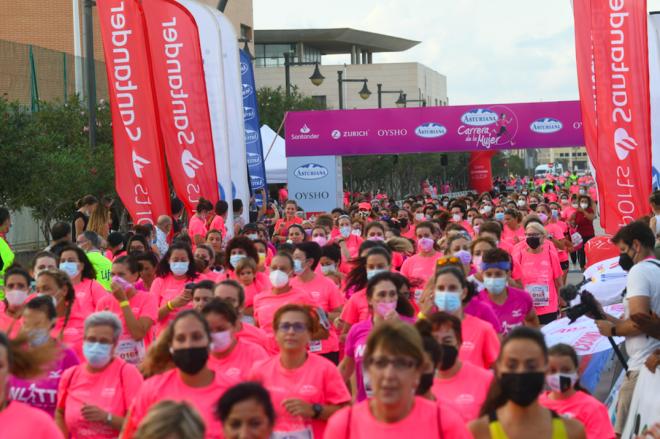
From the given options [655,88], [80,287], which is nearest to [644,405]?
[80,287]

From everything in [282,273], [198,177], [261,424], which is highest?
[198,177]

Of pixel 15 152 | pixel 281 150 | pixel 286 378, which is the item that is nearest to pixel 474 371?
pixel 286 378

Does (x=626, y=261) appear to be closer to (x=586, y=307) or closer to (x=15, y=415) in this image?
(x=586, y=307)

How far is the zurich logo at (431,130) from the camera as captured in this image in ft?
107

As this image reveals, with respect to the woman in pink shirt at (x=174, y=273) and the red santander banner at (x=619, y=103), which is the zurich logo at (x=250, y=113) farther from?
the woman in pink shirt at (x=174, y=273)

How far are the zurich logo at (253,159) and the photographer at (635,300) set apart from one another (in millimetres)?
17110

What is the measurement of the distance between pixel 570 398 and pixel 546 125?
26952 mm

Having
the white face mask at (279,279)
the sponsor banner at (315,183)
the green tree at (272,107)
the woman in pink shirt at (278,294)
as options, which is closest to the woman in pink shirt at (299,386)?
the woman in pink shirt at (278,294)

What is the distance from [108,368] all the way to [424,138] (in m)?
26.6

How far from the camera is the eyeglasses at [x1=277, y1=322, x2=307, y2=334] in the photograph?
6.49 meters

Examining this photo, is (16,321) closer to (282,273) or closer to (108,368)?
(108,368)

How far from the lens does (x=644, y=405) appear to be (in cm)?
710

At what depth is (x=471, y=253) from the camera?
11.2 meters

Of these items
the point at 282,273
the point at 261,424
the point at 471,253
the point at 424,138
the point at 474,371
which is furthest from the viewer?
the point at 424,138
